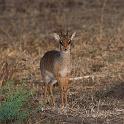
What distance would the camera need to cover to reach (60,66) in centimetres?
968

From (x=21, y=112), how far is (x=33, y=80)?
307 cm

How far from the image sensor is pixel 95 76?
1154cm

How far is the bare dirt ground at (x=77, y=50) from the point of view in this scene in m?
8.95

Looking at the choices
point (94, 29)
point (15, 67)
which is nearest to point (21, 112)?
point (15, 67)

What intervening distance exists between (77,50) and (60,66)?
3.61m

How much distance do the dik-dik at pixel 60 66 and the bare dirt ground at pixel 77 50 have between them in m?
0.26

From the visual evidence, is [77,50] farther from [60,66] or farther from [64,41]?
[64,41]

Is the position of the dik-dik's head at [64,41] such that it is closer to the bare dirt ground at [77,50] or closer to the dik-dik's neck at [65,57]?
the dik-dik's neck at [65,57]

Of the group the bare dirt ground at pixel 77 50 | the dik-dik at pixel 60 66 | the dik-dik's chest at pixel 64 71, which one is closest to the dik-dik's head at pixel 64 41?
the dik-dik at pixel 60 66

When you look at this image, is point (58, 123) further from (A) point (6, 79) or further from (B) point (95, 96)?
(A) point (6, 79)

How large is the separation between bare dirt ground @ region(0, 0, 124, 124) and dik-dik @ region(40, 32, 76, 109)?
26 centimetres

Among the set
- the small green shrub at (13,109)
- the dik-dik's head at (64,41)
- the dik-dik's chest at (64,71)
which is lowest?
the small green shrub at (13,109)

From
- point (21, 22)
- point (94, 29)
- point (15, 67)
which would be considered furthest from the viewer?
point (21, 22)

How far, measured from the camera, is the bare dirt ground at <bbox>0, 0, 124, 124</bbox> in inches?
352
